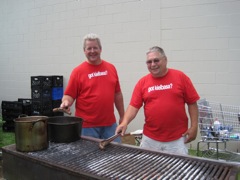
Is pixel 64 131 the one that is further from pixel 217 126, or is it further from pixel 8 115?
pixel 8 115

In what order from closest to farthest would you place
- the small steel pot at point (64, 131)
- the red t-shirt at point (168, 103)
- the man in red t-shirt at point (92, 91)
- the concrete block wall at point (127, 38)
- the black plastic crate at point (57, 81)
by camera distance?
the small steel pot at point (64, 131) → the red t-shirt at point (168, 103) → the man in red t-shirt at point (92, 91) → the concrete block wall at point (127, 38) → the black plastic crate at point (57, 81)

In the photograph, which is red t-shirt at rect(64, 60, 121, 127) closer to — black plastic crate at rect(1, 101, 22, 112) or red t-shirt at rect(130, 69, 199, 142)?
red t-shirt at rect(130, 69, 199, 142)

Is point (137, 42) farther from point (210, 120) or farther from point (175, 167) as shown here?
point (175, 167)

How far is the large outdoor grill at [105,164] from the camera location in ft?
5.44

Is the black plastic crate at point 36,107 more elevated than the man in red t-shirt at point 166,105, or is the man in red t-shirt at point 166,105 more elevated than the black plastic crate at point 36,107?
the man in red t-shirt at point 166,105

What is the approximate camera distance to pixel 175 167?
176 centimetres

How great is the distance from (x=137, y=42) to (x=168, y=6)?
2.79 feet

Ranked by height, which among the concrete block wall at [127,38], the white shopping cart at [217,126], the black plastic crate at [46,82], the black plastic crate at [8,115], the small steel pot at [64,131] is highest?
the concrete block wall at [127,38]

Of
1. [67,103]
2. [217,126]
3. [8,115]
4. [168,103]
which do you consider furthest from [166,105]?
[8,115]

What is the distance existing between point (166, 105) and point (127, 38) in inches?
114

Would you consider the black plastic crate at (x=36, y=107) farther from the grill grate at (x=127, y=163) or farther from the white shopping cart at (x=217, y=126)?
the grill grate at (x=127, y=163)

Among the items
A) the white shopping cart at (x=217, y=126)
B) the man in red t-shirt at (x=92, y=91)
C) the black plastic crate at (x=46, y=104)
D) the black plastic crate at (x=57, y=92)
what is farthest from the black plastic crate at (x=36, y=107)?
the white shopping cart at (x=217, y=126)

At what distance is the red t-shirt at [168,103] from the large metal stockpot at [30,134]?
986 millimetres

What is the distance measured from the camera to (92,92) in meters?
2.79
